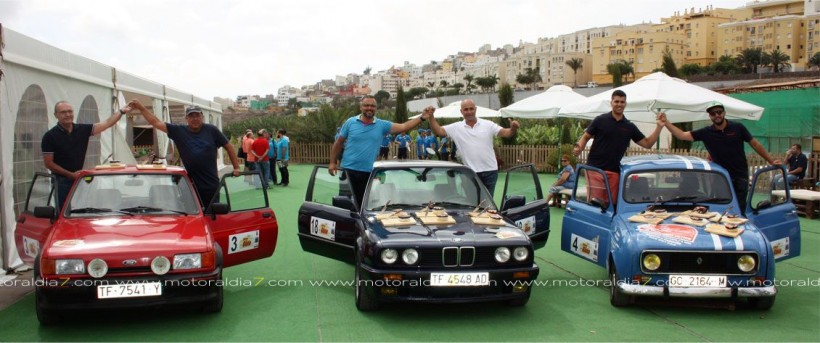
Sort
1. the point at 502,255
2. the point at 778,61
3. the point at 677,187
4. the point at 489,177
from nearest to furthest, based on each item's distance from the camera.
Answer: the point at 502,255
the point at 677,187
the point at 489,177
the point at 778,61

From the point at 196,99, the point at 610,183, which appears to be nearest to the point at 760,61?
the point at 196,99

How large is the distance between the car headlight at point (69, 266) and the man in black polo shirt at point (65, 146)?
2.14 m

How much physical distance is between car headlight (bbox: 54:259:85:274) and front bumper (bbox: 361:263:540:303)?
7.65 feet

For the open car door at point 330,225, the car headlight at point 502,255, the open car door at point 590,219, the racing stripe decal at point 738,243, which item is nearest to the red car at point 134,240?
the open car door at point 330,225

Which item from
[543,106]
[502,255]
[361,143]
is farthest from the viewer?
[543,106]

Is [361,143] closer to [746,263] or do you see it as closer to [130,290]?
[130,290]

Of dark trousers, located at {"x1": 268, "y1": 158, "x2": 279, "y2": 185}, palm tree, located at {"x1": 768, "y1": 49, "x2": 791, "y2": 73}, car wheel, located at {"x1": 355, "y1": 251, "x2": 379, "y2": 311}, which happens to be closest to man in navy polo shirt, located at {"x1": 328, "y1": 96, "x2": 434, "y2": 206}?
car wheel, located at {"x1": 355, "y1": 251, "x2": 379, "y2": 311}

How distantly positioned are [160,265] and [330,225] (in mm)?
2039

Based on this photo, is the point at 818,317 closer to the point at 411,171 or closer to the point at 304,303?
the point at 411,171

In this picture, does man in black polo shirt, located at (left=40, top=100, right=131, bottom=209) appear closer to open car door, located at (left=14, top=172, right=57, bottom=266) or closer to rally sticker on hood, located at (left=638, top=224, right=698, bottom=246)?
open car door, located at (left=14, top=172, right=57, bottom=266)

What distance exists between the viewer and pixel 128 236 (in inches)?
236

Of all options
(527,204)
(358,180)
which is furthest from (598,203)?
(358,180)

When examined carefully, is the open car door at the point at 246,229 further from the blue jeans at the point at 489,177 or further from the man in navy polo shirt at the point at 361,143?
the blue jeans at the point at 489,177

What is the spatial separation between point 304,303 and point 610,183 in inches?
147
